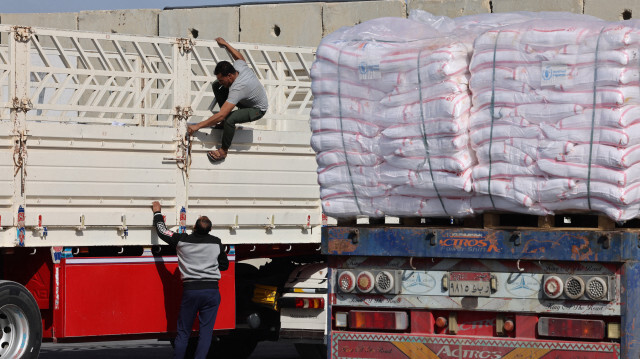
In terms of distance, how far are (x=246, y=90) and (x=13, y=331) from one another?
2976 millimetres

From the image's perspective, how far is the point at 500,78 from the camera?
23.8 ft

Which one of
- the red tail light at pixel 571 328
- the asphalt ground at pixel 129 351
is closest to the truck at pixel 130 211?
the asphalt ground at pixel 129 351

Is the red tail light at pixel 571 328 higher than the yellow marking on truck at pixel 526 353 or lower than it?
higher

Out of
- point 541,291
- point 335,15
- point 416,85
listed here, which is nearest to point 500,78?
point 416,85

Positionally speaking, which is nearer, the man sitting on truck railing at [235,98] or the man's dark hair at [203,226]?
the man's dark hair at [203,226]

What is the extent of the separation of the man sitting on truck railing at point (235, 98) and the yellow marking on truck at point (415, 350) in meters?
→ 2.90

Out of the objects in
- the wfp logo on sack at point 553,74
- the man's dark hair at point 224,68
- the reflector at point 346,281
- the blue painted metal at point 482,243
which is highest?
the man's dark hair at point 224,68

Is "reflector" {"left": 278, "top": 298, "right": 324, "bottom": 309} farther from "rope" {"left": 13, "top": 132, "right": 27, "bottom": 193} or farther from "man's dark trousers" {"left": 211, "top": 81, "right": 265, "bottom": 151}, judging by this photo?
"rope" {"left": 13, "top": 132, "right": 27, "bottom": 193}

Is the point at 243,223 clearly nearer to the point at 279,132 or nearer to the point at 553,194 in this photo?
the point at 279,132

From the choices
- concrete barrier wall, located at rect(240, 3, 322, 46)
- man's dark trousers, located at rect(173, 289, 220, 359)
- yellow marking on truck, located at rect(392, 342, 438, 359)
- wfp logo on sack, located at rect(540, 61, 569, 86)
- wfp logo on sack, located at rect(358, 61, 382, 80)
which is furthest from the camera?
concrete barrier wall, located at rect(240, 3, 322, 46)

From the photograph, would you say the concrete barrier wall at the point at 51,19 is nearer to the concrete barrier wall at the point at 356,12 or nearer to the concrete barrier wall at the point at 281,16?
the concrete barrier wall at the point at 281,16

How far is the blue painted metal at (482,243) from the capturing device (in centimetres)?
710

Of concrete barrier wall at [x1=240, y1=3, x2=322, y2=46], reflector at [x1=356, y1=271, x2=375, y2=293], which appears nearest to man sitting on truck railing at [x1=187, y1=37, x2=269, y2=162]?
reflector at [x1=356, y1=271, x2=375, y2=293]

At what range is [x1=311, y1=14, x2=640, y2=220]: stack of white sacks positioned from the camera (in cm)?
694
